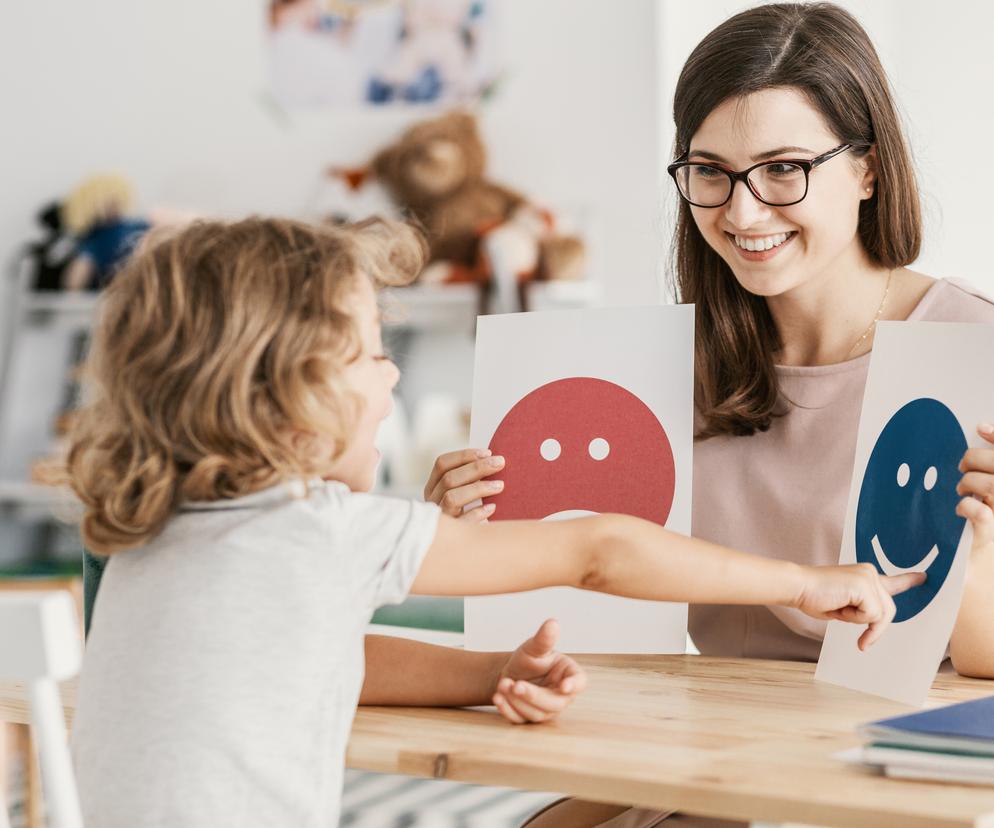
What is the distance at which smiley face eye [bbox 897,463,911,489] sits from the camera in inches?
40.2

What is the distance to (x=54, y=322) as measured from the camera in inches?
145

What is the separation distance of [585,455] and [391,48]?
8.27 ft

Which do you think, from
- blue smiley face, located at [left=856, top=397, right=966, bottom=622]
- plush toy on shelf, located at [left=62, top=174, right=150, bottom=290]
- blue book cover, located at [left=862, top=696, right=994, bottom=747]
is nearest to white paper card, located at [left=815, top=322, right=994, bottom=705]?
blue smiley face, located at [left=856, top=397, right=966, bottom=622]

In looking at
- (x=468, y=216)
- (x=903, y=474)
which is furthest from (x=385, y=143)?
(x=903, y=474)

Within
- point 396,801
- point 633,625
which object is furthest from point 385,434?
point 633,625

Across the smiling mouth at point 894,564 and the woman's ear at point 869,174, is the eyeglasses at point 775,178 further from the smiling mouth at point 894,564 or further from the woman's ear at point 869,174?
the smiling mouth at point 894,564

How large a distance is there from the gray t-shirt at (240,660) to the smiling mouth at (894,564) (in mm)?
407

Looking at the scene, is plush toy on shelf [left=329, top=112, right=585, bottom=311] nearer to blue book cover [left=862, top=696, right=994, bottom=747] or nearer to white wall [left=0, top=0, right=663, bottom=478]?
white wall [left=0, top=0, right=663, bottom=478]

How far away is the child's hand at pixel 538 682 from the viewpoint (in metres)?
0.89

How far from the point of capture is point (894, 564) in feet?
3.33

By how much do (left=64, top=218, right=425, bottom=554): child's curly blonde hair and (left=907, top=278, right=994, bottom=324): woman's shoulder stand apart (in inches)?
25.7

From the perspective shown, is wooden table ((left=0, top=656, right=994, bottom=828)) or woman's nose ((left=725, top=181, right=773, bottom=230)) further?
woman's nose ((left=725, top=181, right=773, bottom=230))

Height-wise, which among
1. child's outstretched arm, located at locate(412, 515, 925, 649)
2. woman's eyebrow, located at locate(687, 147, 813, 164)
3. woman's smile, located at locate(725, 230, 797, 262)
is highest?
woman's eyebrow, located at locate(687, 147, 813, 164)

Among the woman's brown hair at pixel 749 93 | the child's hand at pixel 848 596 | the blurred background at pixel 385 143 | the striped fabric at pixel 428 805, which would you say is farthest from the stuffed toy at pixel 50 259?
the child's hand at pixel 848 596
